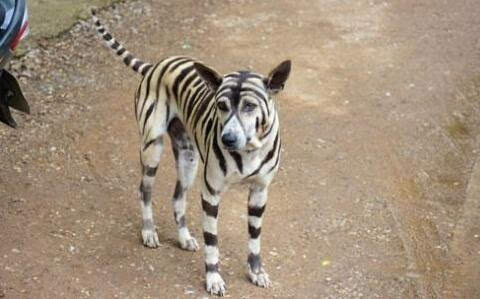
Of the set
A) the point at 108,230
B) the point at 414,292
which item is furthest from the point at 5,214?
the point at 414,292

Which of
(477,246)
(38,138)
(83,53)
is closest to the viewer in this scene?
(477,246)

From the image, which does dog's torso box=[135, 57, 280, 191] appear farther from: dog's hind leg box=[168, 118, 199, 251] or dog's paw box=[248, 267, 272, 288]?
dog's paw box=[248, 267, 272, 288]

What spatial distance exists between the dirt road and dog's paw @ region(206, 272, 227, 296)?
0.11m

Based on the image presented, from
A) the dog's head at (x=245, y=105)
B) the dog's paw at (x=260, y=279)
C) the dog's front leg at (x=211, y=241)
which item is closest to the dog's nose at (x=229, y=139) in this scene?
the dog's head at (x=245, y=105)

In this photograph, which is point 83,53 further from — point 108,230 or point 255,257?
point 255,257

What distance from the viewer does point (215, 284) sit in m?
6.11

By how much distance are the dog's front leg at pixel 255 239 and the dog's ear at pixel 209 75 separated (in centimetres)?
81

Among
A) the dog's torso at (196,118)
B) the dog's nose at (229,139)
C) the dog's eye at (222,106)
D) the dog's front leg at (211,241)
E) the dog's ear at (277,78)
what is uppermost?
the dog's ear at (277,78)

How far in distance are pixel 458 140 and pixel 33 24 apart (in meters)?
4.77

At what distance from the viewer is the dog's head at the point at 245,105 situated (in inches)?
211

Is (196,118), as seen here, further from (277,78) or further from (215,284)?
(215,284)

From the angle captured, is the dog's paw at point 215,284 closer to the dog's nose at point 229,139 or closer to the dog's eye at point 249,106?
the dog's nose at point 229,139

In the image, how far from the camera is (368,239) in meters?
6.82

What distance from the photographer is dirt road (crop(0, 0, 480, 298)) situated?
20.9 ft
